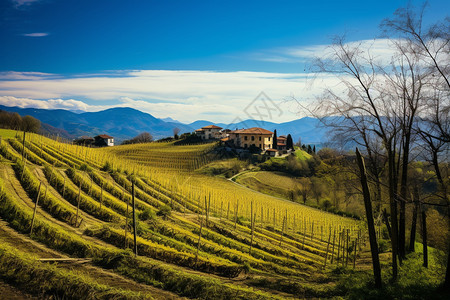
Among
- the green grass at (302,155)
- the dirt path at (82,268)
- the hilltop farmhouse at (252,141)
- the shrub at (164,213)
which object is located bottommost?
the shrub at (164,213)

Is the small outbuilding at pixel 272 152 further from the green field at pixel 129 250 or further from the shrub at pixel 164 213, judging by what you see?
the shrub at pixel 164 213

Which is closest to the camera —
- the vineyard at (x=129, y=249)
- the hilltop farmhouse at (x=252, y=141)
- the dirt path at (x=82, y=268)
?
the vineyard at (x=129, y=249)

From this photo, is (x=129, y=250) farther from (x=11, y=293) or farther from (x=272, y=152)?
(x=272, y=152)

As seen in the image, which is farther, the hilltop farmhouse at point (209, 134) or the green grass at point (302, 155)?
the hilltop farmhouse at point (209, 134)

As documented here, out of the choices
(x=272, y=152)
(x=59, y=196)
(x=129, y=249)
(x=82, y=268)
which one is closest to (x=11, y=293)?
(x=82, y=268)

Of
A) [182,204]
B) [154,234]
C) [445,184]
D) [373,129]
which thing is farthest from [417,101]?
[182,204]

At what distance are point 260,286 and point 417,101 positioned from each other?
31.4 feet

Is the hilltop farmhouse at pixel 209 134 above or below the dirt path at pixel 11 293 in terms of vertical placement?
above

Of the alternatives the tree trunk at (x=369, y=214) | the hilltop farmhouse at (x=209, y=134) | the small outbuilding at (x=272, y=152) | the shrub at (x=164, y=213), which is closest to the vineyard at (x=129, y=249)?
the shrub at (x=164, y=213)

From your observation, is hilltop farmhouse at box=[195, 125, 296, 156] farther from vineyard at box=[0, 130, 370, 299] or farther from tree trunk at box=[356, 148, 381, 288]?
tree trunk at box=[356, 148, 381, 288]

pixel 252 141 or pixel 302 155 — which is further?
pixel 252 141

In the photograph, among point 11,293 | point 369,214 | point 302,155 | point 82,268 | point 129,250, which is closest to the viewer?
point 11,293

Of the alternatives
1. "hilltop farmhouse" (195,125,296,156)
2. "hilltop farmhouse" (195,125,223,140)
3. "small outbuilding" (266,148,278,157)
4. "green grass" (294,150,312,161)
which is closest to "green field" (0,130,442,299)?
"small outbuilding" (266,148,278,157)

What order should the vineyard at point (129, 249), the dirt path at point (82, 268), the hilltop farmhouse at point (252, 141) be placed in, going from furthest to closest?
the hilltop farmhouse at point (252, 141)
the dirt path at point (82, 268)
the vineyard at point (129, 249)
